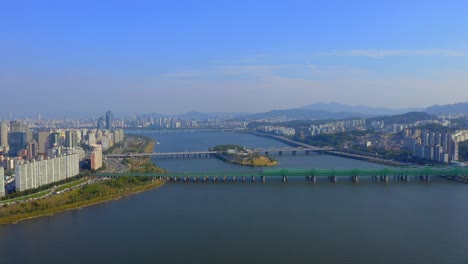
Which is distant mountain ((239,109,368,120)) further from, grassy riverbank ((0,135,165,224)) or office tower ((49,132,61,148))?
grassy riverbank ((0,135,165,224))

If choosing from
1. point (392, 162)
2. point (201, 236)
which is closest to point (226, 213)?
point (201, 236)

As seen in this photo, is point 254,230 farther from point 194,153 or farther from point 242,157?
→ point 194,153

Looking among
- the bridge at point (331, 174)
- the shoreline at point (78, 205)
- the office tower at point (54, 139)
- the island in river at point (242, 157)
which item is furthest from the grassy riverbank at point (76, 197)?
the office tower at point (54, 139)

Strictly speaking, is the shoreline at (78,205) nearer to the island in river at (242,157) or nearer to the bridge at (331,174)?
the bridge at (331,174)

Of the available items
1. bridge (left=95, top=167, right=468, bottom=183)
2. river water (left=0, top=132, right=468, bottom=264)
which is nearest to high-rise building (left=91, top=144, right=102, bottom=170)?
bridge (left=95, top=167, right=468, bottom=183)

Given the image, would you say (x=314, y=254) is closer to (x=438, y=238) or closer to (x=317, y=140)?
(x=438, y=238)
